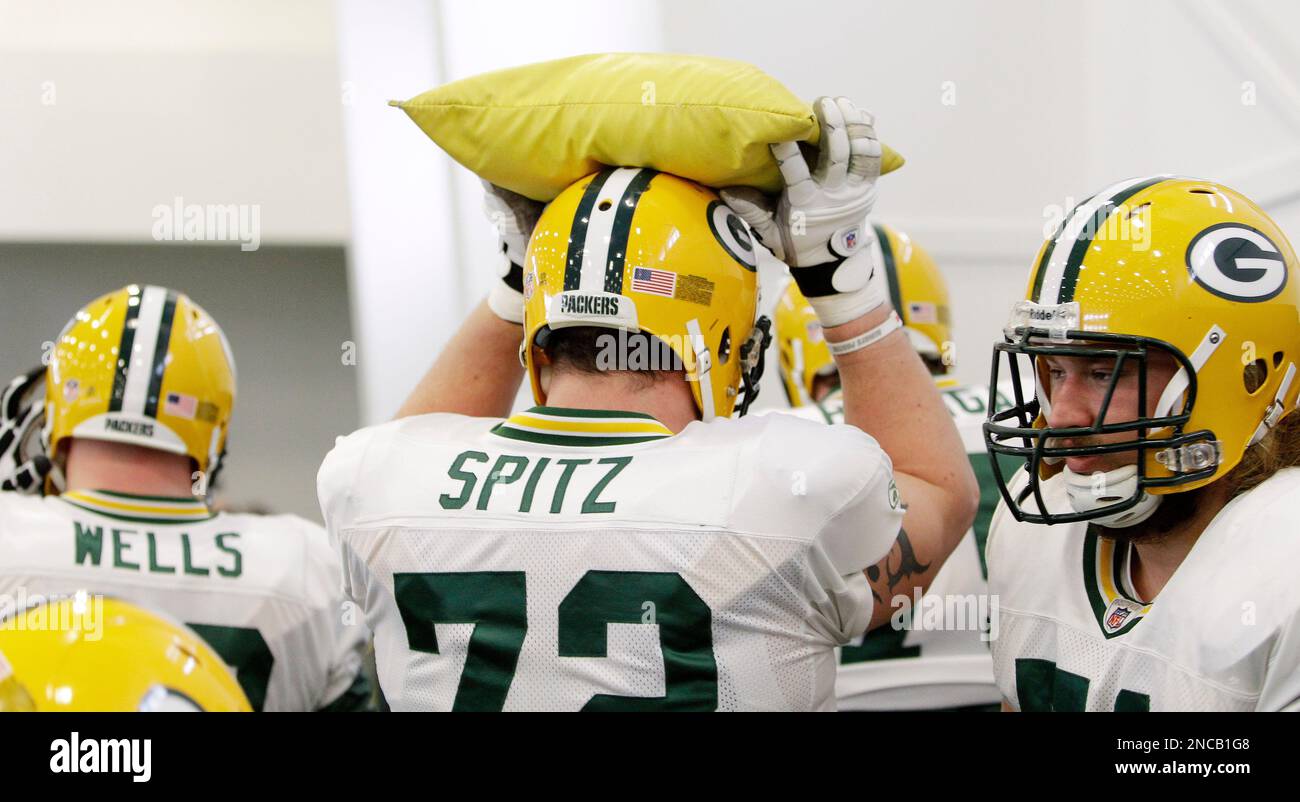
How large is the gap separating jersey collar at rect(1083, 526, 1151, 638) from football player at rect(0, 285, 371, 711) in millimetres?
1432

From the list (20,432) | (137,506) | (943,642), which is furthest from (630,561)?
(20,432)

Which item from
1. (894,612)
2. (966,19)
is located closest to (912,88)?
(966,19)

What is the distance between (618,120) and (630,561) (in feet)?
1.88

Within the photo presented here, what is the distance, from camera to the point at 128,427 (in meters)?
2.38

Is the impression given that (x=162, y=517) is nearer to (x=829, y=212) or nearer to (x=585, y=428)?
(x=585, y=428)

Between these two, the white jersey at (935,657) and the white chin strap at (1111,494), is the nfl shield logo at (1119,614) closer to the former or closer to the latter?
the white chin strap at (1111,494)

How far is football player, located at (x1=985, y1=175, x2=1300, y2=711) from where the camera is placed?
4.88 ft

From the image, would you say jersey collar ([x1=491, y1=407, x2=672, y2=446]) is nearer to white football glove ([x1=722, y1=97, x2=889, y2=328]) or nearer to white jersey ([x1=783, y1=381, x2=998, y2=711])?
white football glove ([x1=722, y1=97, x2=889, y2=328])

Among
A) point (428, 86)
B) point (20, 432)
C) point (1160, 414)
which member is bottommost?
point (20, 432)

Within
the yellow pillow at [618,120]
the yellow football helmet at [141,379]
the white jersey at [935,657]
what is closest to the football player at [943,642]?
the white jersey at [935,657]

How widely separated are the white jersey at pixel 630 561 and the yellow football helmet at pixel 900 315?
4.03 ft

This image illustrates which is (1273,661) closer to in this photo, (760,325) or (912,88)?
(760,325)

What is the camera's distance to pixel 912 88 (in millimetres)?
3977
